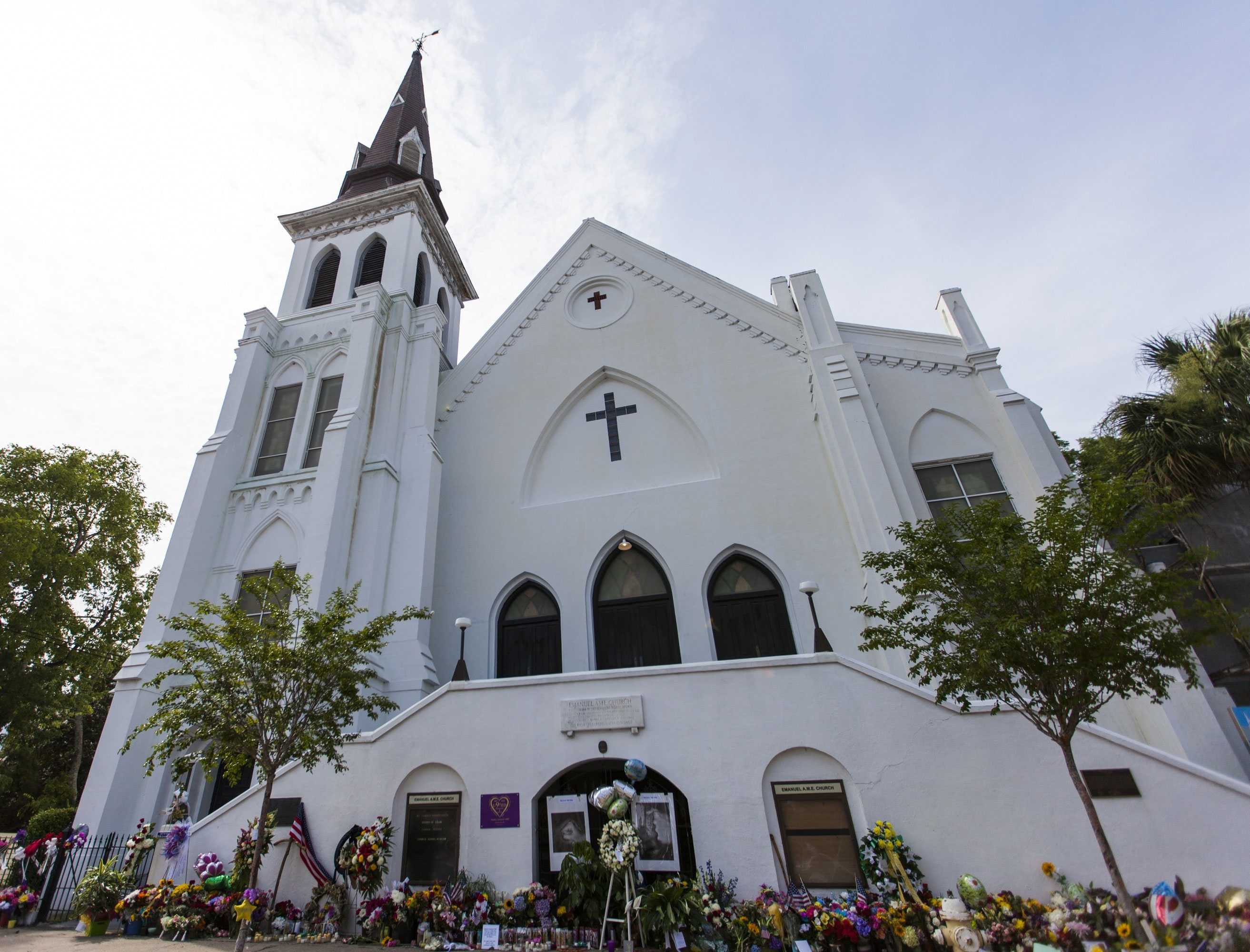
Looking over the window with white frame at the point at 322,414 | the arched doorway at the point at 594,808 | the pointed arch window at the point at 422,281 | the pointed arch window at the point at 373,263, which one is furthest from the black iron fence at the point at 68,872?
the pointed arch window at the point at 422,281

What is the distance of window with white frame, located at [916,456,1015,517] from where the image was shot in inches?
451

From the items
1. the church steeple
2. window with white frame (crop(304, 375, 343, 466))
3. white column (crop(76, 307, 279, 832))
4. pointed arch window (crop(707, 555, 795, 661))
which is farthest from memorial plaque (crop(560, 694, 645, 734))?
the church steeple

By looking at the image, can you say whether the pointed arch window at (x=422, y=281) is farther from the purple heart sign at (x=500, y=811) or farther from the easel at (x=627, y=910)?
the easel at (x=627, y=910)

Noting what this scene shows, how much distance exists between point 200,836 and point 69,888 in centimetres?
248

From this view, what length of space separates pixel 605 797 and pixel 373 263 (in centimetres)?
1679

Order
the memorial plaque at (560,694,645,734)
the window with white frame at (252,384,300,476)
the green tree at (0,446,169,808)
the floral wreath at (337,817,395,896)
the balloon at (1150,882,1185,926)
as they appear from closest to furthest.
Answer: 1. the balloon at (1150,882,1185,926)
2. the floral wreath at (337,817,395,896)
3. the memorial plaque at (560,694,645,734)
4. the window with white frame at (252,384,300,476)
5. the green tree at (0,446,169,808)

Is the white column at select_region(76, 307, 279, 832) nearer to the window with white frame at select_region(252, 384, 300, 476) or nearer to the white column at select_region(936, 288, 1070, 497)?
the window with white frame at select_region(252, 384, 300, 476)

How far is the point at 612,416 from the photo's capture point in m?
14.3

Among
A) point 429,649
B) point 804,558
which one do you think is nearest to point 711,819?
point 804,558

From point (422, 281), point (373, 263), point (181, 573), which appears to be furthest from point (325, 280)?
point (181, 573)

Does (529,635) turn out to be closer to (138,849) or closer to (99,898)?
(138,849)

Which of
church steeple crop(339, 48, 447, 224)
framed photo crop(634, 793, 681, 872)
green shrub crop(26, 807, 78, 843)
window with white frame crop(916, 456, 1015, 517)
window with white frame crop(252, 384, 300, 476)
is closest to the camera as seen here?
framed photo crop(634, 793, 681, 872)

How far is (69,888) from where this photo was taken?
9.03m

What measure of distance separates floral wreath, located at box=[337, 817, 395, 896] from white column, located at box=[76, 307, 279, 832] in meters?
4.85
